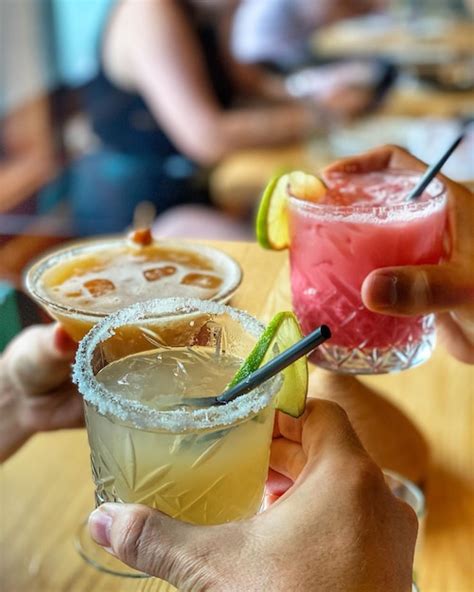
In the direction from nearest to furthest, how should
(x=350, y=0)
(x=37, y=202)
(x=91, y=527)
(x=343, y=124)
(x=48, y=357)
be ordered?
(x=91, y=527)
(x=48, y=357)
(x=343, y=124)
(x=37, y=202)
(x=350, y=0)

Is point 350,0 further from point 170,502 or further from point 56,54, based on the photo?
point 170,502

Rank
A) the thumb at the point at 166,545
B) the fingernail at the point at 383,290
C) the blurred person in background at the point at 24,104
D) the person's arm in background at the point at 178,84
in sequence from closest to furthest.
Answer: the thumb at the point at 166,545 < the fingernail at the point at 383,290 < the person's arm in background at the point at 178,84 < the blurred person in background at the point at 24,104

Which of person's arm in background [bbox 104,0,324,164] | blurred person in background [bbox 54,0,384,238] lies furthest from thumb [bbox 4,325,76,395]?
person's arm in background [bbox 104,0,324,164]

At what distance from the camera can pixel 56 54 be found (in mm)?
3693

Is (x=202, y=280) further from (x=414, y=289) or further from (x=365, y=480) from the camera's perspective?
(x=365, y=480)

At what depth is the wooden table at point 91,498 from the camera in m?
0.79

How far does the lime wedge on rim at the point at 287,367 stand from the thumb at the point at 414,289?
0.49 ft

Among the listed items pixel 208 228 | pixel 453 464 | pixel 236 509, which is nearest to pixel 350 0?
pixel 208 228

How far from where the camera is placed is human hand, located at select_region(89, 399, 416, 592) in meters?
0.47

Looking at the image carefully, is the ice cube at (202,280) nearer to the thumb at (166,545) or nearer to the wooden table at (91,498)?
the wooden table at (91,498)

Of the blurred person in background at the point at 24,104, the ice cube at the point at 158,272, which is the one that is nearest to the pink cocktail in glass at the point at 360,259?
the ice cube at the point at 158,272

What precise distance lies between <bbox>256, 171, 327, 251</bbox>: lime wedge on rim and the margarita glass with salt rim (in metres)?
0.22

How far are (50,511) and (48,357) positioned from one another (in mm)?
178

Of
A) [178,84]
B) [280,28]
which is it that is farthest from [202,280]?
[280,28]
